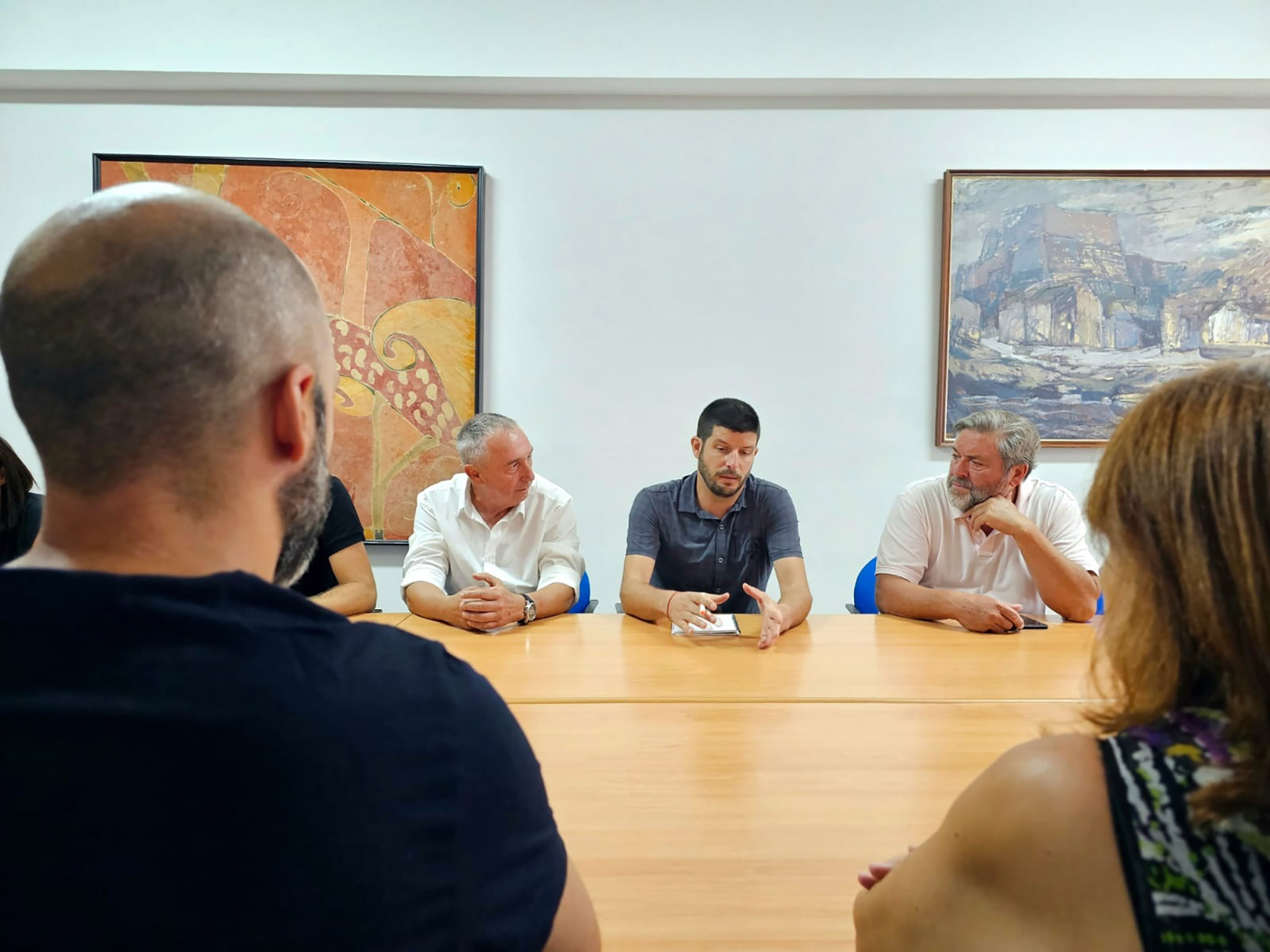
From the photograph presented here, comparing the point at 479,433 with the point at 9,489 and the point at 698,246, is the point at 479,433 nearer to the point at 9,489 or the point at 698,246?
the point at 9,489

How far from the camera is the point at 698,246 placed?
3.66m

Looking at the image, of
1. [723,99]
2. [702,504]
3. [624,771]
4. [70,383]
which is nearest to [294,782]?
[70,383]

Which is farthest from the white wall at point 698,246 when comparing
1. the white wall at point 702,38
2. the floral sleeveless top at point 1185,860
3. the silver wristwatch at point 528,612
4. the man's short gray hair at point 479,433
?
the floral sleeveless top at point 1185,860

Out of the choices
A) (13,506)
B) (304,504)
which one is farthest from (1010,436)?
(13,506)

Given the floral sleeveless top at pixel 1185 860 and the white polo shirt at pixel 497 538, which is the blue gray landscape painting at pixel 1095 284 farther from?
the floral sleeveless top at pixel 1185 860

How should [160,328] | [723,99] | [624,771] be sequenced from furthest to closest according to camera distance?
[723,99] < [624,771] < [160,328]

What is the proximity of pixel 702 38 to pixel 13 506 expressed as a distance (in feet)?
10.0

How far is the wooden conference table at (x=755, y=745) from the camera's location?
1.07 meters

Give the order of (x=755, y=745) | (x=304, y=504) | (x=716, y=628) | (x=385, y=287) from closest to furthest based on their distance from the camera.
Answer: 1. (x=304, y=504)
2. (x=755, y=745)
3. (x=716, y=628)
4. (x=385, y=287)

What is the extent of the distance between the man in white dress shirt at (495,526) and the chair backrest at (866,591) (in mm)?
1091

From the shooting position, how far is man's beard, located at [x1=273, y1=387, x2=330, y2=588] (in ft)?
2.43

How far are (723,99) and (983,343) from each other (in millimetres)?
1609

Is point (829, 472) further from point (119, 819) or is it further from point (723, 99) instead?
point (119, 819)

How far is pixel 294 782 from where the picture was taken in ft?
1.81
